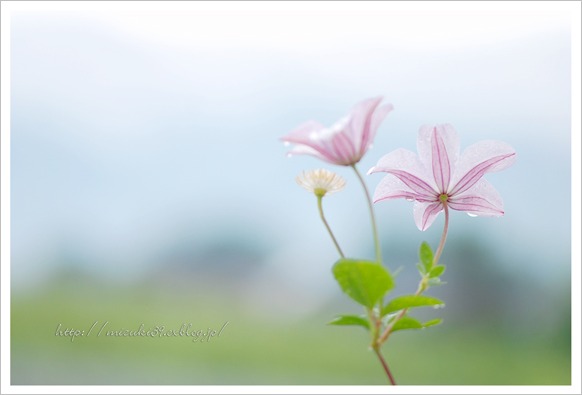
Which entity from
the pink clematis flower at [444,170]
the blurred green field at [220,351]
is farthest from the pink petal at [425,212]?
the blurred green field at [220,351]

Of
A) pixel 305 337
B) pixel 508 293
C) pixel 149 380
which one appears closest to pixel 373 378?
pixel 305 337

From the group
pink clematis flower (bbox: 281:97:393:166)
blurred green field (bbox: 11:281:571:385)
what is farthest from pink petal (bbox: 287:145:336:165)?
blurred green field (bbox: 11:281:571:385)

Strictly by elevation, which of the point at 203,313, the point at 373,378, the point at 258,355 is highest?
the point at 203,313

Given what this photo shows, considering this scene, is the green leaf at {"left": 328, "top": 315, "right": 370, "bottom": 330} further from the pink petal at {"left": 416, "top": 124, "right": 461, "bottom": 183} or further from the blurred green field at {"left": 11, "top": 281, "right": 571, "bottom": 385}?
the blurred green field at {"left": 11, "top": 281, "right": 571, "bottom": 385}

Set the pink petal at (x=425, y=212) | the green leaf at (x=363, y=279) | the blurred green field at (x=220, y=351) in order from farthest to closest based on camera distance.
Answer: the blurred green field at (x=220, y=351)
the pink petal at (x=425, y=212)
the green leaf at (x=363, y=279)

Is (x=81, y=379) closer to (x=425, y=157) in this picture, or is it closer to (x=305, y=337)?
(x=305, y=337)

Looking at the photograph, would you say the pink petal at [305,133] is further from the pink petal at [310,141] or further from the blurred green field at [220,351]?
the blurred green field at [220,351]
